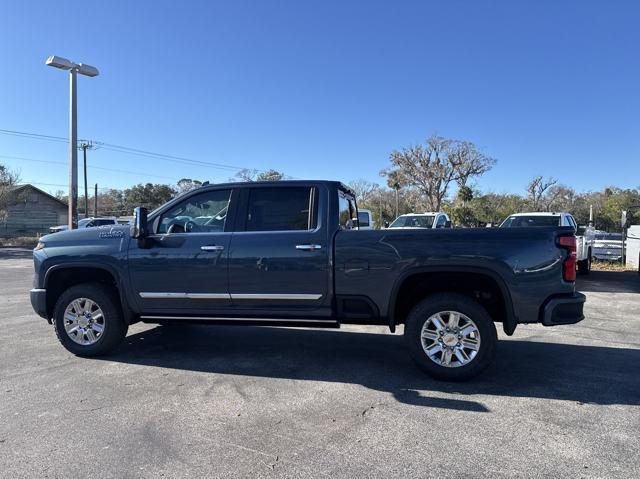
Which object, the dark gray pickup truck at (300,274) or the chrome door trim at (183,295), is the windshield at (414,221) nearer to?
the dark gray pickup truck at (300,274)

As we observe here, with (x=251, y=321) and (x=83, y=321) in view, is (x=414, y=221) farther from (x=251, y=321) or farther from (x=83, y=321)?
(x=83, y=321)

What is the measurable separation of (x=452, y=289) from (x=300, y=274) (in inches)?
62.4

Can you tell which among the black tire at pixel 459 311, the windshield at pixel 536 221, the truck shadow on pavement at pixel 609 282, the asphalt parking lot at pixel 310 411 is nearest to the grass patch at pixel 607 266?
the truck shadow on pavement at pixel 609 282

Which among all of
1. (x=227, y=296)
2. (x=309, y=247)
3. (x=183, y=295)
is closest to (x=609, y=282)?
(x=309, y=247)

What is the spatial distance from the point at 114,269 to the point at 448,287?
371 cm

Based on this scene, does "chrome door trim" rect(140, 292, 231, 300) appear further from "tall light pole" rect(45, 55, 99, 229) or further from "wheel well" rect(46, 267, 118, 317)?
"tall light pole" rect(45, 55, 99, 229)

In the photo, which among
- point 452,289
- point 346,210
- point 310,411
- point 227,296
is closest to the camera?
point 310,411

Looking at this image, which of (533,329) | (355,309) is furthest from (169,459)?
(533,329)

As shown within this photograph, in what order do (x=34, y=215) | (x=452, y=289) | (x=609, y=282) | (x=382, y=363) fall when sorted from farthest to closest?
(x=34, y=215), (x=609, y=282), (x=382, y=363), (x=452, y=289)

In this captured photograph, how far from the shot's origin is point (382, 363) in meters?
5.42

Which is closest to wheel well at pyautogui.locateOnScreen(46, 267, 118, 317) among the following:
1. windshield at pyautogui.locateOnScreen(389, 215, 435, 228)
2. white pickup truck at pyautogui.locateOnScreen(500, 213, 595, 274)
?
white pickup truck at pyautogui.locateOnScreen(500, 213, 595, 274)

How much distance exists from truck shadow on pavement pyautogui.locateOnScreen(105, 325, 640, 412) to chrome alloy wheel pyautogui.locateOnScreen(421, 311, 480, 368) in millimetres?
244

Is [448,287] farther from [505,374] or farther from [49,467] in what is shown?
[49,467]

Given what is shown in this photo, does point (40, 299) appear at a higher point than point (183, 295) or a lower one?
lower
